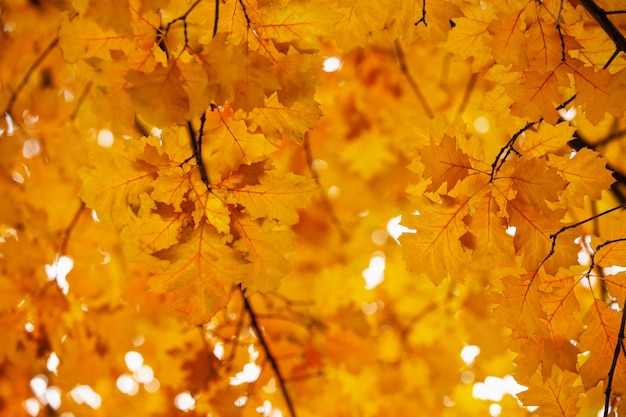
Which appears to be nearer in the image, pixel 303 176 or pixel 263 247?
pixel 263 247

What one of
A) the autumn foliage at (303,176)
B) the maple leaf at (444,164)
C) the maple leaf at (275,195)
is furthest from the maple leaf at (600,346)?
the maple leaf at (275,195)

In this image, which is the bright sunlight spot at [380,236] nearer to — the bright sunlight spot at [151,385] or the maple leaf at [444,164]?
the bright sunlight spot at [151,385]

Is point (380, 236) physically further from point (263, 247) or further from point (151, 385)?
point (263, 247)

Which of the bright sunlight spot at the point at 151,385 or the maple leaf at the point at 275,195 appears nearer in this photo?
the maple leaf at the point at 275,195

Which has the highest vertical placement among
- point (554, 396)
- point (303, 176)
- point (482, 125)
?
point (482, 125)

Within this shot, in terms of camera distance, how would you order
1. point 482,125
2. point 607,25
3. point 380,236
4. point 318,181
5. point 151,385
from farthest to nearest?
point 380,236, point 482,125, point 151,385, point 318,181, point 607,25

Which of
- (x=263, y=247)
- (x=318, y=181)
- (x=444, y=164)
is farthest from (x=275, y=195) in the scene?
(x=318, y=181)

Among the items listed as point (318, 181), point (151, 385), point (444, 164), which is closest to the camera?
point (444, 164)

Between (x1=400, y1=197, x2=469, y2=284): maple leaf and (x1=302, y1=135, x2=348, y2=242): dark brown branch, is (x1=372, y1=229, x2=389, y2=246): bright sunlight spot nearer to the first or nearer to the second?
(x1=302, y1=135, x2=348, y2=242): dark brown branch

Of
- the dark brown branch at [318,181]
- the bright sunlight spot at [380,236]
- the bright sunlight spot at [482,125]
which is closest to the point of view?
the dark brown branch at [318,181]

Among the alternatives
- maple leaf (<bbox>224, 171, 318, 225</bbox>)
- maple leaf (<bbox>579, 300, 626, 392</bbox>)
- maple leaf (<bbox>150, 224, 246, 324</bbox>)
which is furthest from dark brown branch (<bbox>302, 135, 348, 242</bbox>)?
maple leaf (<bbox>579, 300, 626, 392</bbox>)

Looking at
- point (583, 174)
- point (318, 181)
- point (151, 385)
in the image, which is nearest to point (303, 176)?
point (583, 174)

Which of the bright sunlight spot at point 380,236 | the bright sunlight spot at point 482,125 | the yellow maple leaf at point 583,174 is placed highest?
the bright sunlight spot at point 482,125

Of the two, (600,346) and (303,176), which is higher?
(303,176)
